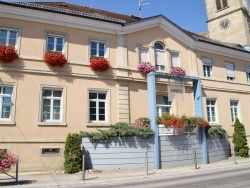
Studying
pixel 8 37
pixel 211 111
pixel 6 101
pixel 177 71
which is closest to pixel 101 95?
pixel 6 101

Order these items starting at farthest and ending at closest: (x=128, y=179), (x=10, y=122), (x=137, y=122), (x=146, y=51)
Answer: (x=146, y=51) < (x=137, y=122) < (x=10, y=122) < (x=128, y=179)

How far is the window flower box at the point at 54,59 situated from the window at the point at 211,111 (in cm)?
1097

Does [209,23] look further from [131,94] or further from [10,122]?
[10,122]

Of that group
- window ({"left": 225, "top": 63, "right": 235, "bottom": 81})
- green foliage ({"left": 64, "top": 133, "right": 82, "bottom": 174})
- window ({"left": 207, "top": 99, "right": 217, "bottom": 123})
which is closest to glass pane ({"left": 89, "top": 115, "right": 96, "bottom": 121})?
green foliage ({"left": 64, "top": 133, "right": 82, "bottom": 174})

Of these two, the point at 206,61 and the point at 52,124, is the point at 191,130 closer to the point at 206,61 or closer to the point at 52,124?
the point at 206,61

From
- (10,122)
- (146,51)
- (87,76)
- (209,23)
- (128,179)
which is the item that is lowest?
(128,179)

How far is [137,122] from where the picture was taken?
1465 cm

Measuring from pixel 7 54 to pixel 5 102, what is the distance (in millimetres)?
2387

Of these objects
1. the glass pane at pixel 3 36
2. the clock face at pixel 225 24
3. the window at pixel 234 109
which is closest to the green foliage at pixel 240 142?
the window at pixel 234 109

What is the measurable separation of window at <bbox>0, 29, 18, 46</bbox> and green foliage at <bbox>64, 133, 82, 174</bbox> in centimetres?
590

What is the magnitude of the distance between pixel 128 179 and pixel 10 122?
6.45 metres

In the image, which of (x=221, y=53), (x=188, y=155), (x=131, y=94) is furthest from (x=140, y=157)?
(x=221, y=53)

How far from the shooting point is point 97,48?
15961 millimetres

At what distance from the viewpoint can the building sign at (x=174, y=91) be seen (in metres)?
15.1
